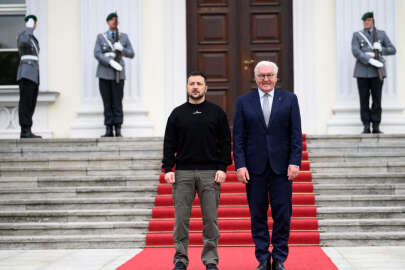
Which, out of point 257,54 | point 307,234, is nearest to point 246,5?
point 257,54

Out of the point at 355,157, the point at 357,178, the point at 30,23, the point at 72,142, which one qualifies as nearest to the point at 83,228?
the point at 72,142

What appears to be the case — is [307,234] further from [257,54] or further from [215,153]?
[257,54]

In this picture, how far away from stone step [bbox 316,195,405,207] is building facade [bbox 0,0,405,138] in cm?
305

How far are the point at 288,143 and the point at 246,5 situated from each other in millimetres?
6519

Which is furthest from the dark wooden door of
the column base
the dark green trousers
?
the dark green trousers

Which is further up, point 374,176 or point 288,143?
point 288,143

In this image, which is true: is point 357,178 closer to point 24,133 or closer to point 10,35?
point 24,133

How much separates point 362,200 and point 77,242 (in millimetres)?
3588

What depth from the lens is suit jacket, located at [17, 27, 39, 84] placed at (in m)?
9.99

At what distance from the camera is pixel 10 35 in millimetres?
11836

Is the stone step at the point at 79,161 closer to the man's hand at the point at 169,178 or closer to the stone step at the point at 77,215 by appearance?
the stone step at the point at 77,215

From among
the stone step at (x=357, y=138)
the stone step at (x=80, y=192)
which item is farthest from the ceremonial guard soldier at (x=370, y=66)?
the stone step at (x=80, y=192)

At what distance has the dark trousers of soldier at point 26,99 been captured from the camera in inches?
397

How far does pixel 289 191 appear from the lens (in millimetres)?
5543
